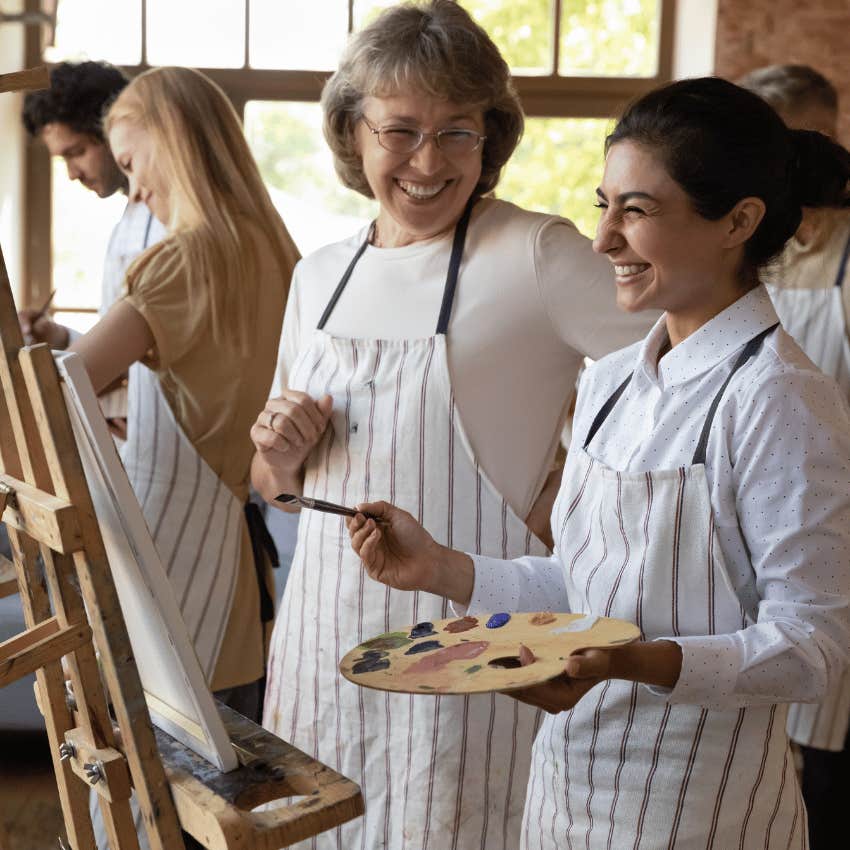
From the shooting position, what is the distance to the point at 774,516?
1.16 metres

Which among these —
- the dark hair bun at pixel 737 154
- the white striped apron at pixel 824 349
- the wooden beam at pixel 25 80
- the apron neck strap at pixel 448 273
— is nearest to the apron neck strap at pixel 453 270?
the apron neck strap at pixel 448 273

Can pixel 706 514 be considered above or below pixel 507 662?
above

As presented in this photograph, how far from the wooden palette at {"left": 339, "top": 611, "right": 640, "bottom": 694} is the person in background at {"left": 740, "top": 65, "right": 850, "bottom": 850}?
161 centimetres

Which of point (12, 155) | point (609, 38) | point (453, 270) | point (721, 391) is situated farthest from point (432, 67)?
point (12, 155)

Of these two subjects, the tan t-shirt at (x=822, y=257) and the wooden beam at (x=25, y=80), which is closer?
the wooden beam at (x=25, y=80)

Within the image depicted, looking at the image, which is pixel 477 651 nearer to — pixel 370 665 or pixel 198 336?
pixel 370 665

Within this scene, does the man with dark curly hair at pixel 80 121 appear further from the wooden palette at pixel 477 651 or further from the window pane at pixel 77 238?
the window pane at pixel 77 238

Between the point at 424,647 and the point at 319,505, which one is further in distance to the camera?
the point at 319,505

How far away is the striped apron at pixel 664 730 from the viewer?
121 centimetres

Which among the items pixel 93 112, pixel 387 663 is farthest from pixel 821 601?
pixel 93 112

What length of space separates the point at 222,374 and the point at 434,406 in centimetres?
70

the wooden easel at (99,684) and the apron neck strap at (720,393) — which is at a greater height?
the apron neck strap at (720,393)

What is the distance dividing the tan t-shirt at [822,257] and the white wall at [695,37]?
1.68m

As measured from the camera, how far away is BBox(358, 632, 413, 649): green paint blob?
124 cm
